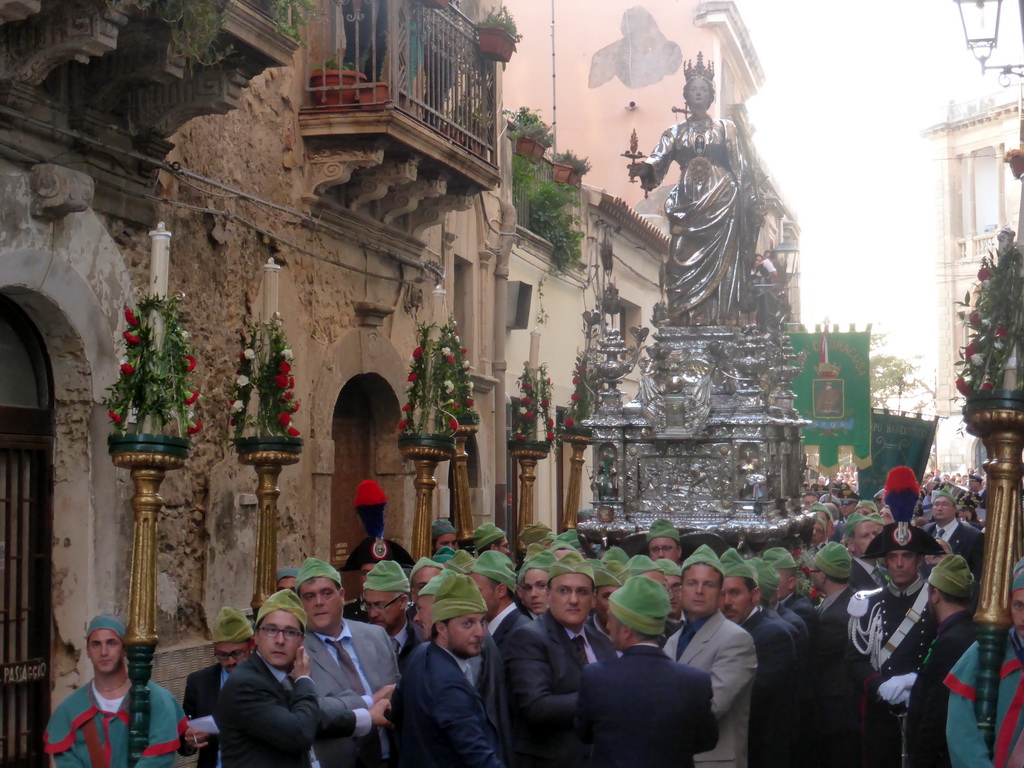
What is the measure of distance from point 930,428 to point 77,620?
1035cm

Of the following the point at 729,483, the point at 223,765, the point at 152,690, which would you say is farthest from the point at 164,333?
the point at 729,483

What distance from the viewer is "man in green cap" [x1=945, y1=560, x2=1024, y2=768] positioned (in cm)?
539

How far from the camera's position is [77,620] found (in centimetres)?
825

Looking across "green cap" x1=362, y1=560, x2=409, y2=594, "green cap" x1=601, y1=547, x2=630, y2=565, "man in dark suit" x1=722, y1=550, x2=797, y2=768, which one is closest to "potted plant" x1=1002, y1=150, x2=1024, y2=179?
"green cap" x1=601, y1=547, x2=630, y2=565

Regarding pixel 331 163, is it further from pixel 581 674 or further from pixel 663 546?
pixel 581 674

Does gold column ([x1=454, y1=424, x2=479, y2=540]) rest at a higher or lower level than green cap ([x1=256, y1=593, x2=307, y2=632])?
higher

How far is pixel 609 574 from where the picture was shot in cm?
720

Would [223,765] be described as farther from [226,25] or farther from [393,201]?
[393,201]

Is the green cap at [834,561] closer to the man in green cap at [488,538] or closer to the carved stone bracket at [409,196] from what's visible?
the man in green cap at [488,538]

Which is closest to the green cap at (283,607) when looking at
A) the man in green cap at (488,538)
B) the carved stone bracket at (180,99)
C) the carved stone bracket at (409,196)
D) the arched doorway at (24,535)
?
the arched doorway at (24,535)

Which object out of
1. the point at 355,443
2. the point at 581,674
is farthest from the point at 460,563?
A: the point at 355,443

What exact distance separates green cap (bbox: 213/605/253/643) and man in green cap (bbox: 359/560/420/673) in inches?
33.5

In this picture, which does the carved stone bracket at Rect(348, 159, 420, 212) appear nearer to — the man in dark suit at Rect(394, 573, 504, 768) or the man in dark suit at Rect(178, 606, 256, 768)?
the man in dark suit at Rect(178, 606, 256, 768)

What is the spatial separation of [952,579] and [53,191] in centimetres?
493
